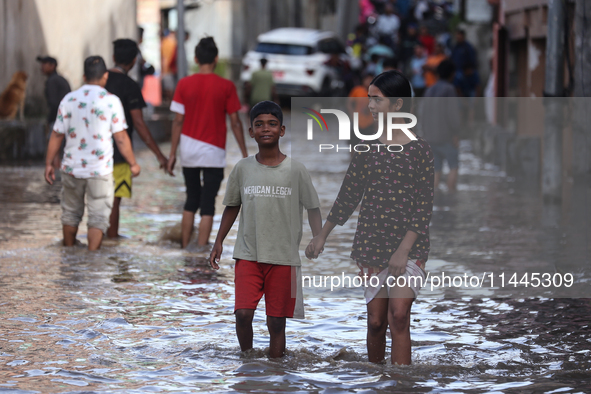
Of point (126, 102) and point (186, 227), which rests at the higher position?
point (126, 102)

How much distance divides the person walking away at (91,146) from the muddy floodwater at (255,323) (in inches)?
14.2

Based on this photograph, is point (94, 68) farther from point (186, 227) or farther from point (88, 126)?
point (186, 227)

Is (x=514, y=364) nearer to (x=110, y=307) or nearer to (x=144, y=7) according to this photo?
(x=110, y=307)

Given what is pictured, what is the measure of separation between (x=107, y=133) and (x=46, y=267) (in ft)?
3.99

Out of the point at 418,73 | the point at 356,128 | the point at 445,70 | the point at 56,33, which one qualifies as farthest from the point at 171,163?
the point at 418,73

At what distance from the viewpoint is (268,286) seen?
17.9ft

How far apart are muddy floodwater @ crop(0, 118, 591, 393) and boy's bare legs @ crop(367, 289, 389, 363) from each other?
0.28ft

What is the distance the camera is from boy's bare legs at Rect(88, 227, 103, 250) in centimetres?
890

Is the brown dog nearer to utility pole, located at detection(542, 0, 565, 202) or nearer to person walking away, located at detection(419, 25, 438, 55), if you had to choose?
utility pole, located at detection(542, 0, 565, 202)

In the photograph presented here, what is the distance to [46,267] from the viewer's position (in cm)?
827

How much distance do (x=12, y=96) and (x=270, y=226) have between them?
13.6 meters

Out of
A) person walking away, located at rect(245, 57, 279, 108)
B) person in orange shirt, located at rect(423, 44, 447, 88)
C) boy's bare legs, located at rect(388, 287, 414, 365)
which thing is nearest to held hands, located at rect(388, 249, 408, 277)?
boy's bare legs, located at rect(388, 287, 414, 365)

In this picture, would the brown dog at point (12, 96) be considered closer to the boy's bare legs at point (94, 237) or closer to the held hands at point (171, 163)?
the held hands at point (171, 163)

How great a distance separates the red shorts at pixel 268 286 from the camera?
5.41 metres
